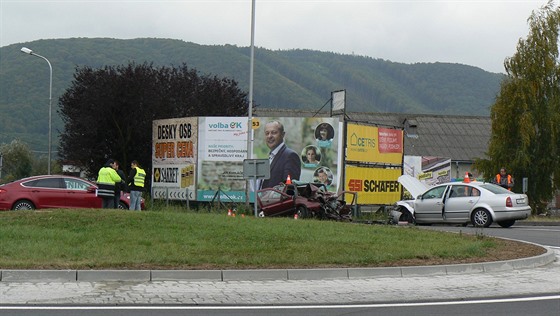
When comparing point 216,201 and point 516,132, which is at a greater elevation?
point 516,132

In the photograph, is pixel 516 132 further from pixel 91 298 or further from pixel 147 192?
pixel 91 298

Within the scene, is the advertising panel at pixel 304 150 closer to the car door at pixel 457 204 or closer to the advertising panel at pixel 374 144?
the advertising panel at pixel 374 144

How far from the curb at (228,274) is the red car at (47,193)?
1459 centimetres

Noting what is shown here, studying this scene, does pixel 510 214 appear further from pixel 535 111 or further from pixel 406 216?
pixel 535 111

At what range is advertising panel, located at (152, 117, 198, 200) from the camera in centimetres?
3294

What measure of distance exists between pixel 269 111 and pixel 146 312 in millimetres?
56470

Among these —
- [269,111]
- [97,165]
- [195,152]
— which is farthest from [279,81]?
[195,152]

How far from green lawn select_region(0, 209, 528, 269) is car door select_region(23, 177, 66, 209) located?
7.64 metres

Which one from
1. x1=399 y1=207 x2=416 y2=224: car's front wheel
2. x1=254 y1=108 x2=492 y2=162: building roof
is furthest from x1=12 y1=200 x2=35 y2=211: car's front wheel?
x1=254 y1=108 x2=492 y2=162: building roof

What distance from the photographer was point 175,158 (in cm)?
3391

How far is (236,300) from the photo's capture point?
10891 millimetres

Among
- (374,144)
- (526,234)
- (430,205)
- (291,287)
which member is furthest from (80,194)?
(291,287)

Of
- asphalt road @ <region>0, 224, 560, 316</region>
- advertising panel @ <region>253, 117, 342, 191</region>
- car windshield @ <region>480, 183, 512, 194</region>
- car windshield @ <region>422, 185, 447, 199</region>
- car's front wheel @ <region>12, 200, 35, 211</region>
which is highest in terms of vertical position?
advertising panel @ <region>253, 117, 342, 191</region>

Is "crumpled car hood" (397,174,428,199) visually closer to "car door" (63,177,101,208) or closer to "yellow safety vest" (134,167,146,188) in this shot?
"yellow safety vest" (134,167,146,188)
